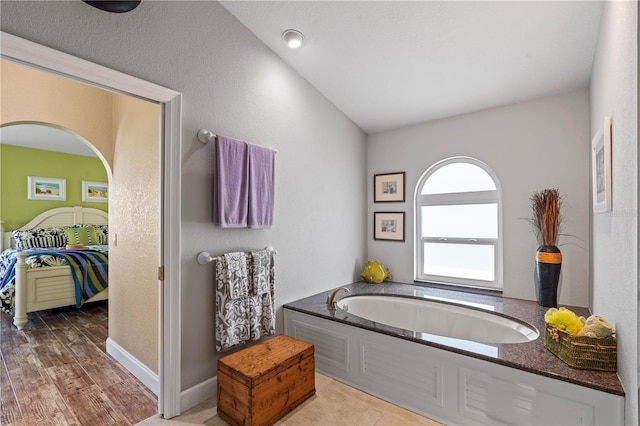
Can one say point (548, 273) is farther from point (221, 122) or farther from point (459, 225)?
point (221, 122)

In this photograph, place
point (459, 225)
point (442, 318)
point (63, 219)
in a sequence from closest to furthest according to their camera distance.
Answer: point (442, 318) → point (459, 225) → point (63, 219)

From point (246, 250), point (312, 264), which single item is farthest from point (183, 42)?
point (312, 264)

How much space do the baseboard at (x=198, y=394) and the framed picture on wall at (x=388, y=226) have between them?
7.28ft

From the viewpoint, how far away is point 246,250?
2342 millimetres

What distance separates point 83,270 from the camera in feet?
13.5

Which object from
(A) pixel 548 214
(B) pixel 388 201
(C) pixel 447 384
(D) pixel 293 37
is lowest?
(C) pixel 447 384

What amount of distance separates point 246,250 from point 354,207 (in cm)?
155

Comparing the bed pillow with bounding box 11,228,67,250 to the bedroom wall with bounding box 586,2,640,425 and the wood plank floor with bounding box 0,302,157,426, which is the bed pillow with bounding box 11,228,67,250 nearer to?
the wood plank floor with bounding box 0,302,157,426

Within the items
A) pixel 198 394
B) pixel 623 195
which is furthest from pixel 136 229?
pixel 623 195

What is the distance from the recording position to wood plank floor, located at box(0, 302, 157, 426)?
1945mm

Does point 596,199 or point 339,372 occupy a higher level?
point 596,199

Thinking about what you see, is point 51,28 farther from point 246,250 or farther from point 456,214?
point 456,214

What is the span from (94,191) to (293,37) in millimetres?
5986

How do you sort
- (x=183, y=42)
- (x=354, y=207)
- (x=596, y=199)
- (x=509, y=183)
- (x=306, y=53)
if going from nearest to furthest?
(x=596, y=199), (x=183, y=42), (x=306, y=53), (x=509, y=183), (x=354, y=207)
